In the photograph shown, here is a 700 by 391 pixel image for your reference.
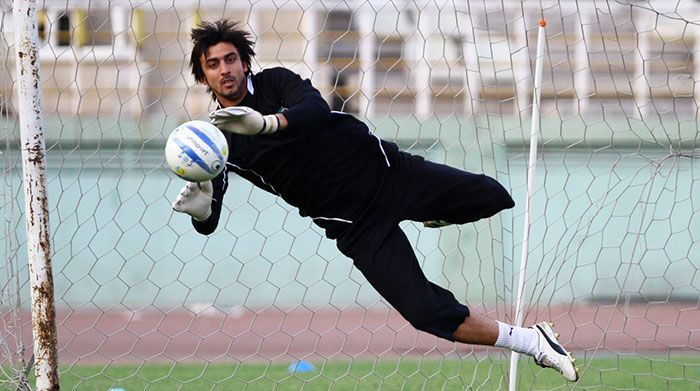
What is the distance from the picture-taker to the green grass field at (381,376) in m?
7.05

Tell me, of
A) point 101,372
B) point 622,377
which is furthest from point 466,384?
point 101,372

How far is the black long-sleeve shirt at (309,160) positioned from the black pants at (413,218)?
92mm

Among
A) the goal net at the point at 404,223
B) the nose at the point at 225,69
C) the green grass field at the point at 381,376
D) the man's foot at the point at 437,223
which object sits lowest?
the green grass field at the point at 381,376

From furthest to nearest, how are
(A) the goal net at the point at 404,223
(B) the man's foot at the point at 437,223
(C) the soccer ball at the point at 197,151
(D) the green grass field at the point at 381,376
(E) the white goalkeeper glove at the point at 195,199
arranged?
(A) the goal net at the point at 404,223 → (D) the green grass field at the point at 381,376 → (B) the man's foot at the point at 437,223 → (E) the white goalkeeper glove at the point at 195,199 → (C) the soccer ball at the point at 197,151

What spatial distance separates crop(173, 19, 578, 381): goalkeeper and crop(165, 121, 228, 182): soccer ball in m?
0.34

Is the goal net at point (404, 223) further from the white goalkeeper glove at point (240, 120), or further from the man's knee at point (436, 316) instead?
the white goalkeeper glove at point (240, 120)

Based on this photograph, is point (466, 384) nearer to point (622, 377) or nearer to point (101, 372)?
point (622, 377)

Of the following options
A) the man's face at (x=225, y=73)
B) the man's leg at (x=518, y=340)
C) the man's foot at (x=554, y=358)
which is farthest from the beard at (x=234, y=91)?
the man's foot at (x=554, y=358)

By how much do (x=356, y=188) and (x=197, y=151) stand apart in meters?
0.97

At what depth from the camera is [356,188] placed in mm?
5207

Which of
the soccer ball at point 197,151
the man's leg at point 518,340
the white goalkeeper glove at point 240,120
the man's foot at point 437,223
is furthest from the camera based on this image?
the man's foot at point 437,223

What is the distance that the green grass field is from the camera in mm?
7047

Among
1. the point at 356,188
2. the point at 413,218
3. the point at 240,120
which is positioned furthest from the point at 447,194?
the point at 240,120

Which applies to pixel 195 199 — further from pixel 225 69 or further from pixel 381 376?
pixel 381 376
